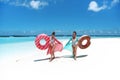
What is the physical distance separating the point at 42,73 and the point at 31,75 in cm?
32

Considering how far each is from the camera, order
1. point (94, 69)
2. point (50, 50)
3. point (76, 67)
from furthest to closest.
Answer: point (50, 50) → point (76, 67) → point (94, 69)

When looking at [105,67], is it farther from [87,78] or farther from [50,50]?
[50,50]

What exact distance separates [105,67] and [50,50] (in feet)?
7.22

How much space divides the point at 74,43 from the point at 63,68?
1.78m

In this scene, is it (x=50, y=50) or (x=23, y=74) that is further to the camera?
(x=50, y=50)

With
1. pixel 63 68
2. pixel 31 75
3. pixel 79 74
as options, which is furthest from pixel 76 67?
pixel 31 75

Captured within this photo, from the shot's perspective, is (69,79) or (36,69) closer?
(69,79)

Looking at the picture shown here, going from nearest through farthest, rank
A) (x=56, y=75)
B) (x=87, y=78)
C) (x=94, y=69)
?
(x=87, y=78)
(x=56, y=75)
(x=94, y=69)

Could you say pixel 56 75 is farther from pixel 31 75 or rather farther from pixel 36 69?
pixel 36 69

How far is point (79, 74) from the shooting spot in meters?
5.63

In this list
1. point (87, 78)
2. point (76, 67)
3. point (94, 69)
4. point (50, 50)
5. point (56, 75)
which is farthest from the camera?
point (50, 50)

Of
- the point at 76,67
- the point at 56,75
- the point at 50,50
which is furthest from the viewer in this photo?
the point at 50,50

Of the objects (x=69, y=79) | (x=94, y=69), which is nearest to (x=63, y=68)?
(x=94, y=69)

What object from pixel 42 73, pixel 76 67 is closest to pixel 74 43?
pixel 76 67
